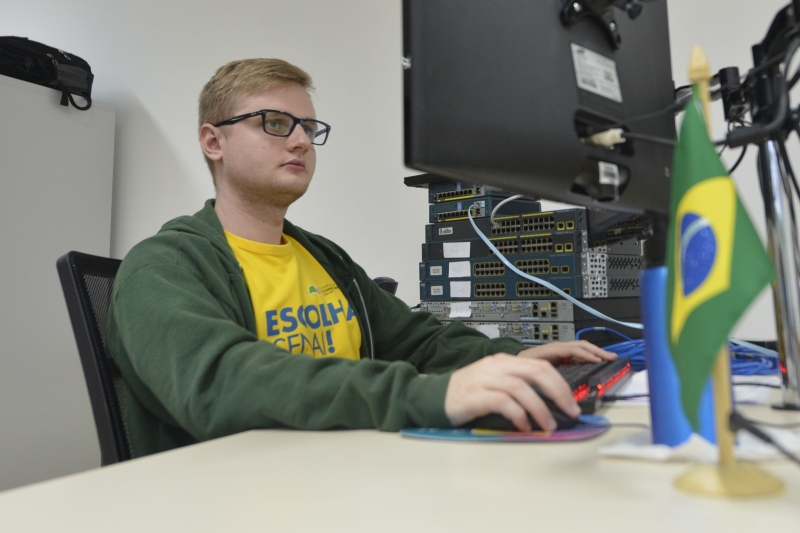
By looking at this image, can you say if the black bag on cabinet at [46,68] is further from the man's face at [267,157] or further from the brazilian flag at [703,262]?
the brazilian flag at [703,262]

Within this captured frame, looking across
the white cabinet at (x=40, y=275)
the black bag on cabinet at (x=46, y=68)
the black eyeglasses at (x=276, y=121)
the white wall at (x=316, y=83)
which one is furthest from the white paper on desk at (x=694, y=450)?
the black bag on cabinet at (x=46, y=68)

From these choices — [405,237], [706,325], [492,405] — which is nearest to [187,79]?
[405,237]

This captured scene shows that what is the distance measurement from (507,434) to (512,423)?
0.05 feet

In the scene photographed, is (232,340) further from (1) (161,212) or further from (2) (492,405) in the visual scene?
(1) (161,212)

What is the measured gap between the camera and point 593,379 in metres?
0.73

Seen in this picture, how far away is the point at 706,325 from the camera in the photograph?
0.35 m

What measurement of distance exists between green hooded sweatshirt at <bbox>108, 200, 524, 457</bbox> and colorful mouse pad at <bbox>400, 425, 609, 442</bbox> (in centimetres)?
2

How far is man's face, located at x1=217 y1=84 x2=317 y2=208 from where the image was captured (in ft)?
3.92

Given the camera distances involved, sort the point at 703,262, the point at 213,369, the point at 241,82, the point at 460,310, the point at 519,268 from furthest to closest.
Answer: the point at 460,310, the point at 519,268, the point at 241,82, the point at 213,369, the point at 703,262

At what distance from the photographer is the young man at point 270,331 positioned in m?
0.62

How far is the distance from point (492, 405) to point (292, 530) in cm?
25

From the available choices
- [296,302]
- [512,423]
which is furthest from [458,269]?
[512,423]

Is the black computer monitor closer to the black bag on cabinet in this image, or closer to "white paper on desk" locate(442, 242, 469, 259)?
"white paper on desk" locate(442, 242, 469, 259)

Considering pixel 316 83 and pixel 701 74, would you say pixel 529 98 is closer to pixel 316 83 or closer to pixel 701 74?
pixel 701 74
